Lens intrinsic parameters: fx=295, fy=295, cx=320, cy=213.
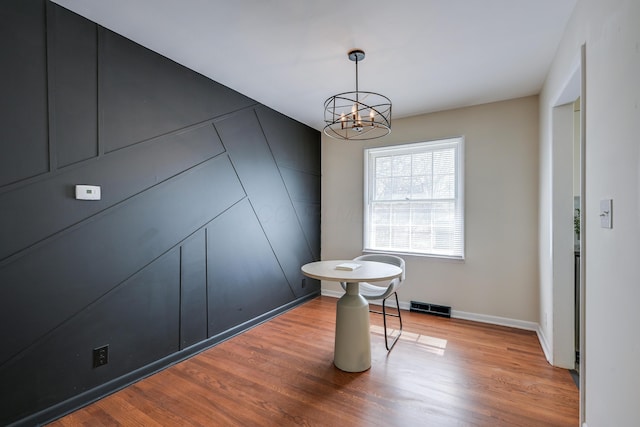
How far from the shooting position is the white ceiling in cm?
191

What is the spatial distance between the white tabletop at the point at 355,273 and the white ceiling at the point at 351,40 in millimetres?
1801

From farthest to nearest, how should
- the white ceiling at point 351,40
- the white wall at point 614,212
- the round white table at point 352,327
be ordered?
the round white table at point 352,327, the white ceiling at point 351,40, the white wall at point 614,212

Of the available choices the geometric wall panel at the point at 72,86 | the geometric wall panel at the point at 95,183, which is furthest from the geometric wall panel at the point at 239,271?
the geometric wall panel at the point at 72,86

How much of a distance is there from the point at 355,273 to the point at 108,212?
1.88 meters

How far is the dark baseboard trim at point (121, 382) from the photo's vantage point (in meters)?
1.77

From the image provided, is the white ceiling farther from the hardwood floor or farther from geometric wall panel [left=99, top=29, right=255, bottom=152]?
the hardwood floor

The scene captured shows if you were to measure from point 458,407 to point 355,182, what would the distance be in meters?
2.97

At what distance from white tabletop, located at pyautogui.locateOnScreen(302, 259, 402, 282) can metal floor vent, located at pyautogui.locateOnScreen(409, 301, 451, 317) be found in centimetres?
133

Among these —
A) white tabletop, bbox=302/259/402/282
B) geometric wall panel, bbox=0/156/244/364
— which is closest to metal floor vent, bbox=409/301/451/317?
white tabletop, bbox=302/259/402/282

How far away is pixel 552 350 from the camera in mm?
2436

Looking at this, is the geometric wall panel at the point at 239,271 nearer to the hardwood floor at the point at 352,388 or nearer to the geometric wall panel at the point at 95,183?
the hardwood floor at the point at 352,388

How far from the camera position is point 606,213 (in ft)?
4.19

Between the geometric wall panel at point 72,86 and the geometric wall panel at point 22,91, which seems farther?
the geometric wall panel at point 72,86

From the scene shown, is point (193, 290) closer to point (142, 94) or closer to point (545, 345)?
point (142, 94)
